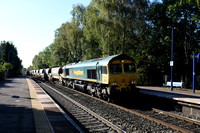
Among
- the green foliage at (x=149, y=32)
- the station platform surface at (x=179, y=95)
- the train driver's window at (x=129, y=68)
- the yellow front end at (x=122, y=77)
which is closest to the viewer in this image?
the station platform surface at (x=179, y=95)

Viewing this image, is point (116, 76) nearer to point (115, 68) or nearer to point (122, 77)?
point (122, 77)

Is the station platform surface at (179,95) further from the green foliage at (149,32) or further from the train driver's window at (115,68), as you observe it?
the green foliage at (149,32)

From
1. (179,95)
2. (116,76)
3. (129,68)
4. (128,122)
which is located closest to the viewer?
(128,122)

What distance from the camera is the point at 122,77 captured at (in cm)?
1416

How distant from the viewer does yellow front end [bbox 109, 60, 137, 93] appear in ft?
45.5

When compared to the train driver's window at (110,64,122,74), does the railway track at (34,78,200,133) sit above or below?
below

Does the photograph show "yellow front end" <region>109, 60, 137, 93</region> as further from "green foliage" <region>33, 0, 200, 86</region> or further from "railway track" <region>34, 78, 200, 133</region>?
"green foliage" <region>33, 0, 200, 86</region>

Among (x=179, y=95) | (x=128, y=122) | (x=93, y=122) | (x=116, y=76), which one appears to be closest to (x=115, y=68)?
(x=116, y=76)

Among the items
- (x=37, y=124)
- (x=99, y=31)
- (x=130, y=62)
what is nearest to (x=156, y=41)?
(x=99, y=31)

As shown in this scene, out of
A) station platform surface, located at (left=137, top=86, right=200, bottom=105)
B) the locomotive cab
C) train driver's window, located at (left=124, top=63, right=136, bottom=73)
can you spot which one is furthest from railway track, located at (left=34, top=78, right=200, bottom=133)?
train driver's window, located at (left=124, top=63, right=136, bottom=73)

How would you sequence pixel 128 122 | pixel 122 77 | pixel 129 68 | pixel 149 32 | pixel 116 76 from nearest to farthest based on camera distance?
pixel 128 122, pixel 116 76, pixel 122 77, pixel 129 68, pixel 149 32

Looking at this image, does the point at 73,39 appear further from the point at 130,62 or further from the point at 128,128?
the point at 128,128

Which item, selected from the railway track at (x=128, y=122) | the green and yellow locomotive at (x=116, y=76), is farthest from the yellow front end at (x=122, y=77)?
the railway track at (x=128, y=122)

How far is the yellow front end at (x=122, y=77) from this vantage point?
1387 centimetres
